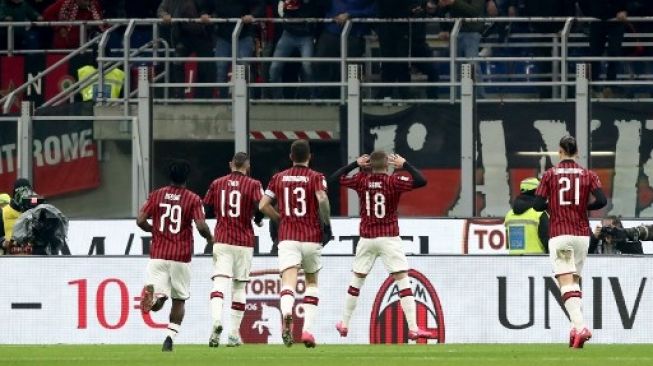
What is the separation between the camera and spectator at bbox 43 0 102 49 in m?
29.7

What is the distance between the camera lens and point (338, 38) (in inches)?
1085

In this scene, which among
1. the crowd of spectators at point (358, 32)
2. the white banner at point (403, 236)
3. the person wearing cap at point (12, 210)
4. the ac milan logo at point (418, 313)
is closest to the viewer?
the ac milan logo at point (418, 313)

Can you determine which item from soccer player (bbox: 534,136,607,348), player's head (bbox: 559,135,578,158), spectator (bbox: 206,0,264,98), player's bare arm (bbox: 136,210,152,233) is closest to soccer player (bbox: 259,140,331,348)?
player's bare arm (bbox: 136,210,152,233)

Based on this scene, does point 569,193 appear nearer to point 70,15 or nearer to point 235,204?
point 235,204

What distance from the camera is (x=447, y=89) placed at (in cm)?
2783

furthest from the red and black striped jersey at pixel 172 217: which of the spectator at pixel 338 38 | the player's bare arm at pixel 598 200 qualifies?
the spectator at pixel 338 38

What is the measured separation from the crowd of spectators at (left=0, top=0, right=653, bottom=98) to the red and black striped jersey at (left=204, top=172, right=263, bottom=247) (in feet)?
23.3

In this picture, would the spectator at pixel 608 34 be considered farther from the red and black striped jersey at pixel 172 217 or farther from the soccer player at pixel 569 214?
the red and black striped jersey at pixel 172 217

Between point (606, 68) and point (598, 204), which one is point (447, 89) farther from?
point (598, 204)

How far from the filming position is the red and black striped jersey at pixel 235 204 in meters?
19.8

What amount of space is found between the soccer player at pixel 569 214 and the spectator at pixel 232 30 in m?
9.26

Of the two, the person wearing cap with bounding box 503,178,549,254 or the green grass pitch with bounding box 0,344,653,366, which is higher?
the person wearing cap with bounding box 503,178,549,254

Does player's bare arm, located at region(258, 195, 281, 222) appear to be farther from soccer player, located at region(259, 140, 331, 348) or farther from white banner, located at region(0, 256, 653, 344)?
white banner, located at region(0, 256, 653, 344)

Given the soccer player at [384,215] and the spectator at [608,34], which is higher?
the spectator at [608,34]
